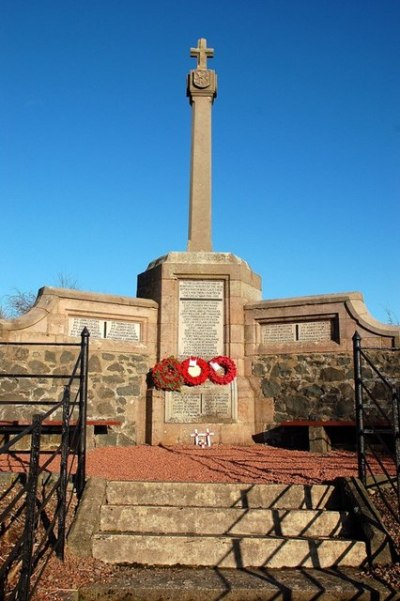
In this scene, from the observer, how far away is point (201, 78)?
12.2 m

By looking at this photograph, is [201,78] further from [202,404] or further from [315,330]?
Result: [202,404]

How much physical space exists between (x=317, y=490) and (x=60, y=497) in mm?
2424

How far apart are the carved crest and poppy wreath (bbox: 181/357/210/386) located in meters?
5.98

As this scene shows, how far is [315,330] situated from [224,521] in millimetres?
5865

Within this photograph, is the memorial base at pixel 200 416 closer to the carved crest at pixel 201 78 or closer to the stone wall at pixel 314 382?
the stone wall at pixel 314 382

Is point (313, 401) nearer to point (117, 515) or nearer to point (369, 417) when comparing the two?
point (369, 417)

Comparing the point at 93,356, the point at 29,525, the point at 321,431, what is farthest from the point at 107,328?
the point at 29,525

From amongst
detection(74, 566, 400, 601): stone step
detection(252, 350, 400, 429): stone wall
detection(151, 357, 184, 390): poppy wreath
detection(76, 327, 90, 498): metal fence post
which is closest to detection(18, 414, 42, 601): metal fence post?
detection(74, 566, 400, 601): stone step

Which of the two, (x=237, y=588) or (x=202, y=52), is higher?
(x=202, y=52)

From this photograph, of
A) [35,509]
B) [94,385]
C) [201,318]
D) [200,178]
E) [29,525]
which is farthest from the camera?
[200,178]

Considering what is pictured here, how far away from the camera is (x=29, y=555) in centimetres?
337

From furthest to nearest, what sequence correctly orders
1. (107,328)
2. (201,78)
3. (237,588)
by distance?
(201,78) < (107,328) < (237,588)

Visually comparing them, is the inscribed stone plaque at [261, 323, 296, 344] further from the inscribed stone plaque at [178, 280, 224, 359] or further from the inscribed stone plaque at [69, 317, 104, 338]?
the inscribed stone plaque at [69, 317, 104, 338]

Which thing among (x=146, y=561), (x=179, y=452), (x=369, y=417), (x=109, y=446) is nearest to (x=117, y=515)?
(x=146, y=561)
